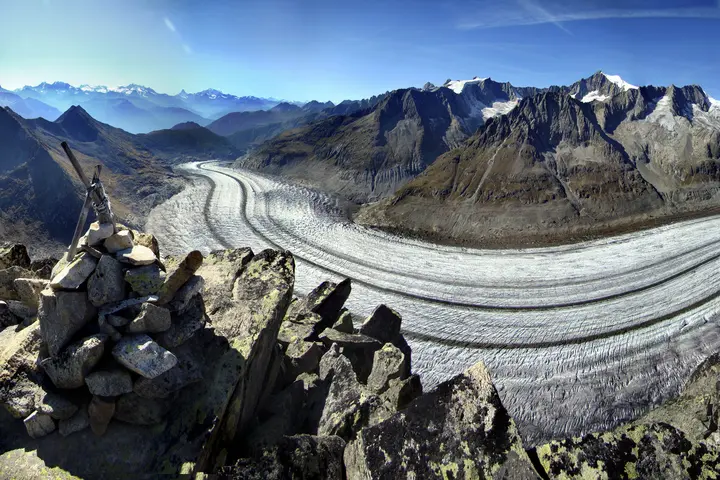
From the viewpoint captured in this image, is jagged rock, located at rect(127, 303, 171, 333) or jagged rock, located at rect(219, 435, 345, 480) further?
jagged rock, located at rect(127, 303, 171, 333)

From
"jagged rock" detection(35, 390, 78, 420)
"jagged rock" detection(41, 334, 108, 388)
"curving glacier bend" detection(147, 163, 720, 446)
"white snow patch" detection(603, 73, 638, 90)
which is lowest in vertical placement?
"curving glacier bend" detection(147, 163, 720, 446)

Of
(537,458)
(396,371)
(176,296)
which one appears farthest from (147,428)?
(396,371)

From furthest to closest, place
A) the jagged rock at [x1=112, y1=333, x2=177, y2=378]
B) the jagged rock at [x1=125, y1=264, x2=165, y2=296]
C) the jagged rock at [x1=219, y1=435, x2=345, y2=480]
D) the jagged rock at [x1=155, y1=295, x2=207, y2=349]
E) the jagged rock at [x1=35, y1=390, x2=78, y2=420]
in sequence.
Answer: the jagged rock at [x1=155, y1=295, x2=207, y2=349] < the jagged rock at [x1=125, y1=264, x2=165, y2=296] < the jagged rock at [x1=112, y1=333, x2=177, y2=378] < the jagged rock at [x1=35, y1=390, x2=78, y2=420] < the jagged rock at [x1=219, y1=435, x2=345, y2=480]

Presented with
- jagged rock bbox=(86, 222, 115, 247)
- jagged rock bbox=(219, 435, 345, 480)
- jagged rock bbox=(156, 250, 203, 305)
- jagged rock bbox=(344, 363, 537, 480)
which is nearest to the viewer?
jagged rock bbox=(344, 363, 537, 480)

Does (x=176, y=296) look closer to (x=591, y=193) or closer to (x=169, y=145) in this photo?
(x=591, y=193)

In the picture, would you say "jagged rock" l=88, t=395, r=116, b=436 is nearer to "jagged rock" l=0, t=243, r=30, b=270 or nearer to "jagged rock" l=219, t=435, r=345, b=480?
"jagged rock" l=219, t=435, r=345, b=480

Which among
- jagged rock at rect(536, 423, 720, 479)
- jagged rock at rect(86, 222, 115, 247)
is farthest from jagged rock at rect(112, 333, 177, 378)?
jagged rock at rect(536, 423, 720, 479)
